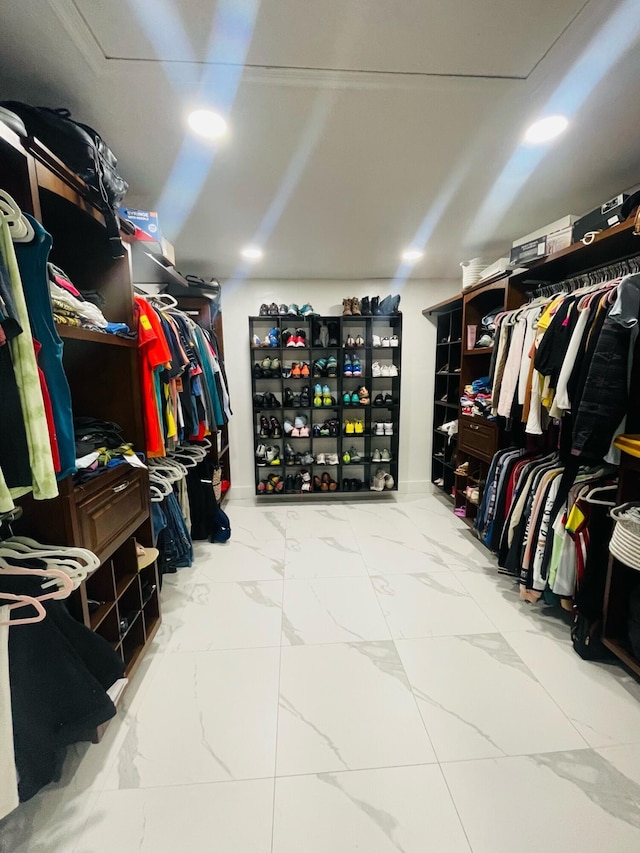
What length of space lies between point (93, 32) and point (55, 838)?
2.33 m

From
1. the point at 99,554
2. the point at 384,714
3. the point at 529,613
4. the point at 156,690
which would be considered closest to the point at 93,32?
the point at 99,554

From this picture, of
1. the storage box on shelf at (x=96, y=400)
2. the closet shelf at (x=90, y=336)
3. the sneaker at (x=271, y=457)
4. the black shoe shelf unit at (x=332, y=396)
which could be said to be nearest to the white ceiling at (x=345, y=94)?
the storage box on shelf at (x=96, y=400)

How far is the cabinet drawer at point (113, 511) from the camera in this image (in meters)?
1.18

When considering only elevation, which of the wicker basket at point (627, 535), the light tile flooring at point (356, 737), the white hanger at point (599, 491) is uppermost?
the white hanger at point (599, 491)

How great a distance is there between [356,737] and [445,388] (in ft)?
10.2

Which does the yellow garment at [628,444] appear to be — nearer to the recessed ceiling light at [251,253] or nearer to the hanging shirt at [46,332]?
the hanging shirt at [46,332]

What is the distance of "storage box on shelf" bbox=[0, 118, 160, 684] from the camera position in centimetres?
105

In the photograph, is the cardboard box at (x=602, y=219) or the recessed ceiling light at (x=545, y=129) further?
the cardboard box at (x=602, y=219)

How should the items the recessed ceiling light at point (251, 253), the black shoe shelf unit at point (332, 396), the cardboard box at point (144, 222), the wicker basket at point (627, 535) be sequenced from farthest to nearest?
1. the black shoe shelf unit at point (332, 396)
2. the recessed ceiling light at point (251, 253)
3. the cardboard box at point (144, 222)
4. the wicker basket at point (627, 535)

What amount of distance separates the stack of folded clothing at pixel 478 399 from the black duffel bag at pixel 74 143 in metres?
2.46

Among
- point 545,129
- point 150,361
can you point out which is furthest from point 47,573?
point 545,129

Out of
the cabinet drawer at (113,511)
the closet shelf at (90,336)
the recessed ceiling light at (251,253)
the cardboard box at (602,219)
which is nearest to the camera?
the closet shelf at (90,336)

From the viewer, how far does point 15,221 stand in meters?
0.82

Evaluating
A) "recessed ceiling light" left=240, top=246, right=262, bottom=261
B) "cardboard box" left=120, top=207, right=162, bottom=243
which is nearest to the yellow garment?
"cardboard box" left=120, top=207, right=162, bottom=243
